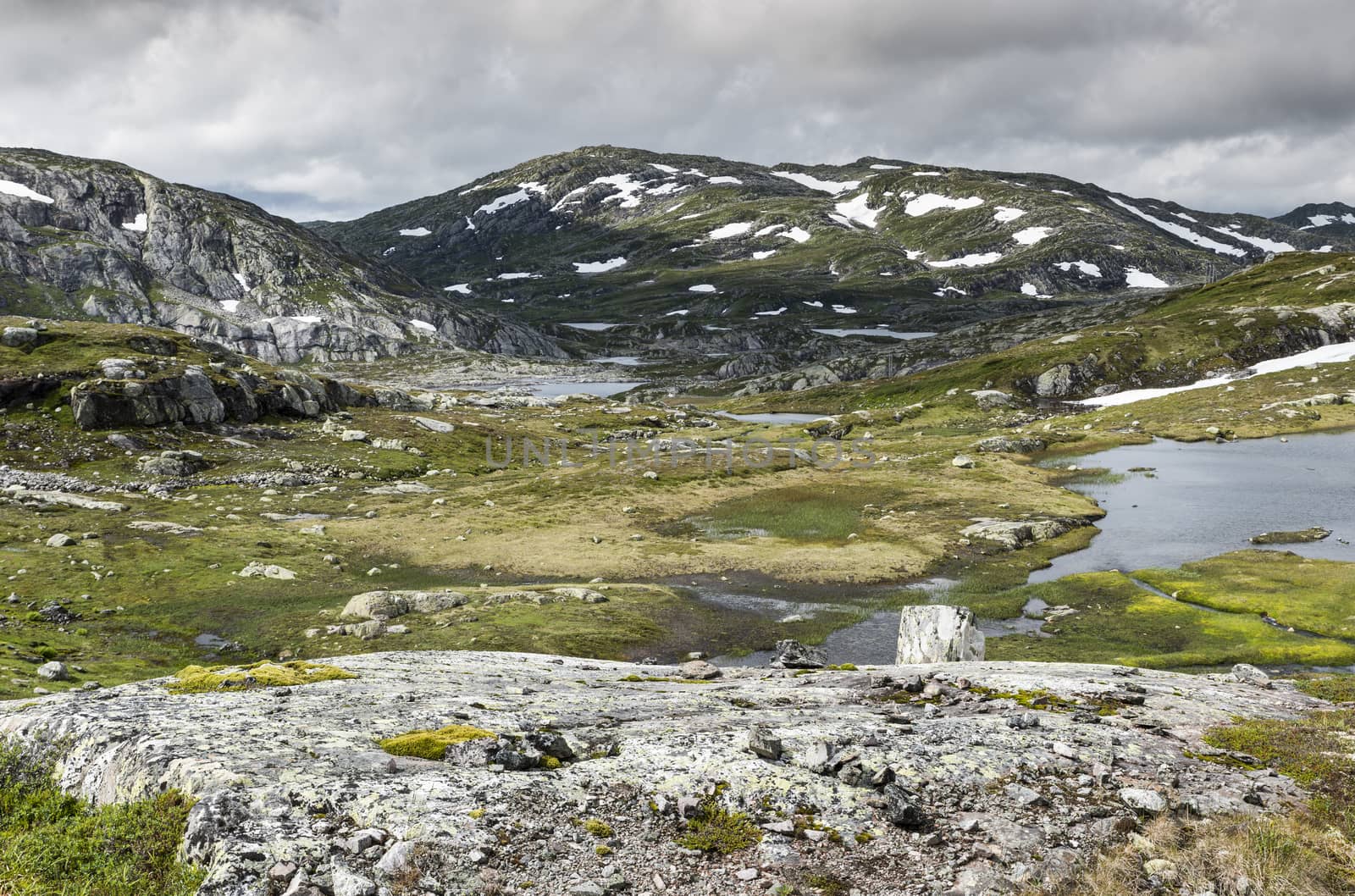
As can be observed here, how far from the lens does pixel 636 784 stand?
1520cm

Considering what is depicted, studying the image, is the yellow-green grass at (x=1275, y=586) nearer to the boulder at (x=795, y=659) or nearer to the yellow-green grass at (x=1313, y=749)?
the boulder at (x=795, y=659)

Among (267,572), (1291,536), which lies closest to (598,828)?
(267,572)

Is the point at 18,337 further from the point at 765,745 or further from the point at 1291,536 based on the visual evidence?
the point at 1291,536

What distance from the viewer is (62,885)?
38.8 feet

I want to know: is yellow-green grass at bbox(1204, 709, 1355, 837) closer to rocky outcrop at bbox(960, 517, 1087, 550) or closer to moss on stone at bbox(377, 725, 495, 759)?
moss on stone at bbox(377, 725, 495, 759)

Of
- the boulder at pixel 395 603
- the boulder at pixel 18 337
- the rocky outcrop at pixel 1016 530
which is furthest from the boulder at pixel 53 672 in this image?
the boulder at pixel 18 337

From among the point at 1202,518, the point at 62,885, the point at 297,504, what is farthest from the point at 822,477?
the point at 62,885

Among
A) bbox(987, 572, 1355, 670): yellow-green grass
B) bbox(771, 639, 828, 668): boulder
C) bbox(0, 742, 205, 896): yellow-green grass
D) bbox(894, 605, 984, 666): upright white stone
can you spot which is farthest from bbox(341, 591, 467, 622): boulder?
bbox(0, 742, 205, 896): yellow-green grass

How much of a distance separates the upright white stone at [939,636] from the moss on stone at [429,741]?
83.5 feet

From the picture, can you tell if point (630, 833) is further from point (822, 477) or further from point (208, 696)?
point (822, 477)

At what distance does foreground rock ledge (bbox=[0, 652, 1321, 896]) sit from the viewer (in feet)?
40.9

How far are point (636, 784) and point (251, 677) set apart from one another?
46.1 ft

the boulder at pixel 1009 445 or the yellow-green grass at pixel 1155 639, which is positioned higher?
the boulder at pixel 1009 445

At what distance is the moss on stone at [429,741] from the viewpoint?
632 inches
